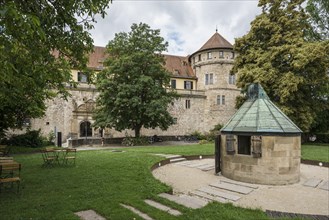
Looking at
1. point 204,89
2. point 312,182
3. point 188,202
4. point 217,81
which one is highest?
point 217,81

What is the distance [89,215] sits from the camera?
4.98m

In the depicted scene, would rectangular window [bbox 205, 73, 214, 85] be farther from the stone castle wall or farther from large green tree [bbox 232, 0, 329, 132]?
large green tree [bbox 232, 0, 329, 132]

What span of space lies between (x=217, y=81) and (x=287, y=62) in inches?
579

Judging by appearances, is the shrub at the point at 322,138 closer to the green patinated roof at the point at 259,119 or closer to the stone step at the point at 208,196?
the green patinated roof at the point at 259,119

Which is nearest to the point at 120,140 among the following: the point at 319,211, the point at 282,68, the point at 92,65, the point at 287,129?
the point at 92,65

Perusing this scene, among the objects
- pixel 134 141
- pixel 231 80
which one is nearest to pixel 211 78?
pixel 231 80

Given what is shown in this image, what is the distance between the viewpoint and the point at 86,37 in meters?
6.77

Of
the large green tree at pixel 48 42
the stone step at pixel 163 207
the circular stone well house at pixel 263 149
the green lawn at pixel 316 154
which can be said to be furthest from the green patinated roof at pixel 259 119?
the large green tree at pixel 48 42

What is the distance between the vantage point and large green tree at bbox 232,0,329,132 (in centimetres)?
1978

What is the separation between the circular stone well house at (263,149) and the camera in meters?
9.38

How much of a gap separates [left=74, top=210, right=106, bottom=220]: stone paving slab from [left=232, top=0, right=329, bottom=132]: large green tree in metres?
19.3

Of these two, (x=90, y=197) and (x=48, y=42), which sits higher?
(x=48, y=42)

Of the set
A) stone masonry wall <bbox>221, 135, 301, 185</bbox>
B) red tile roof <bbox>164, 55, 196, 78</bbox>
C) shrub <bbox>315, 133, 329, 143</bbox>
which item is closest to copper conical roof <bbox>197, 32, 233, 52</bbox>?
red tile roof <bbox>164, 55, 196, 78</bbox>

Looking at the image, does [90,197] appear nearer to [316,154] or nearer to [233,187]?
[233,187]
